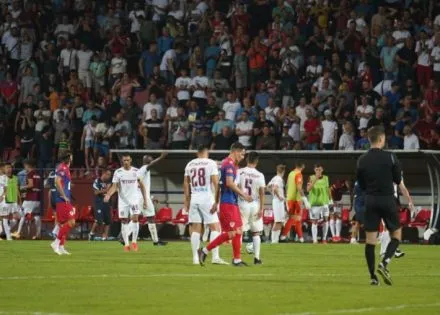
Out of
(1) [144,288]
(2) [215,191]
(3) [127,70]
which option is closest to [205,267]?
(2) [215,191]

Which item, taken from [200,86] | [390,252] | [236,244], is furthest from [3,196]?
[390,252]

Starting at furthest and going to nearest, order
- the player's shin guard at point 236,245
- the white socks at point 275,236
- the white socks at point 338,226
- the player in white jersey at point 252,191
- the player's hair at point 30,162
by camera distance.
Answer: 1. the player's hair at point 30,162
2. the white socks at point 338,226
3. the white socks at point 275,236
4. the player in white jersey at point 252,191
5. the player's shin guard at point 236,245

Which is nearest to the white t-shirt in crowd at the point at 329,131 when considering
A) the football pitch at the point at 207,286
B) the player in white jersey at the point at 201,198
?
the football pitch at the point at 207,286

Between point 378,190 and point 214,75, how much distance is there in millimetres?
22001

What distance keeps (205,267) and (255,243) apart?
1.93m

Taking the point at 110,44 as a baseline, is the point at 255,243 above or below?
below

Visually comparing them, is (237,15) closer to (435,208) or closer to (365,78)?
(365,78)

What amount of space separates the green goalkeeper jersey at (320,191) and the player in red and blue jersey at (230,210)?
46.0ft

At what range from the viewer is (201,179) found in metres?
23.3

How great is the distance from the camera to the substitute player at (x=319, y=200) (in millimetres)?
36594

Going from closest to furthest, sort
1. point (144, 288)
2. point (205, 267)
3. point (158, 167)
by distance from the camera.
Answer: point (144, 288)
point (205, 267)
point (158, 167)

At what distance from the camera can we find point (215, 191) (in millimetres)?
22750

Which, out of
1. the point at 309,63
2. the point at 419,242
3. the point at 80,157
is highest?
the point at 309,63

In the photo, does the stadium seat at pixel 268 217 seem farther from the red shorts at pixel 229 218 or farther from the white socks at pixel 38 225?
the red shorts at pixel 229 218
